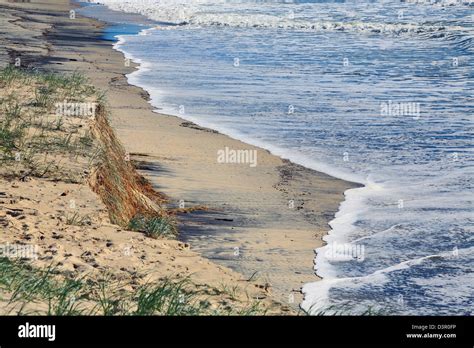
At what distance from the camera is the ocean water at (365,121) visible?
685cm

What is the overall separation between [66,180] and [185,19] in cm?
3603

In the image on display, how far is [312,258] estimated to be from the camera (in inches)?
286

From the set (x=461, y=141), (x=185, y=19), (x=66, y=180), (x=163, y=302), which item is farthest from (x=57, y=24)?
(x=163, y=302)

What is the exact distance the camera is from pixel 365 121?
546 inches

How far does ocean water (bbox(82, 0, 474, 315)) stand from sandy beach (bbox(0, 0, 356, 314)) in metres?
0.31
